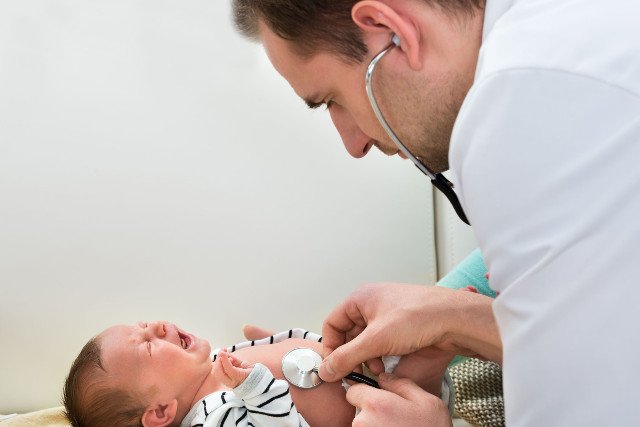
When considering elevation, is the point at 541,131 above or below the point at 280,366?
above

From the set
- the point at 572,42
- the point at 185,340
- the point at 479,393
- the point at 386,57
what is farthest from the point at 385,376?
the point at 572,42

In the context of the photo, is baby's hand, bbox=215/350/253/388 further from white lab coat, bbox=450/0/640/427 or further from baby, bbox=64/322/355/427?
white lab coat, bbox=450/0/640/427

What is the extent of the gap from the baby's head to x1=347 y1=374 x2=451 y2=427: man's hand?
35 cm

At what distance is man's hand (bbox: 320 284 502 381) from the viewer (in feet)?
3.90

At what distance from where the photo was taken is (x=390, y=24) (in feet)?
2.92

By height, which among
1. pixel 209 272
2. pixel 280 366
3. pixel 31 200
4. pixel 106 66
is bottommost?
pixel 280 366

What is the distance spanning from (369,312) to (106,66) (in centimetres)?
87

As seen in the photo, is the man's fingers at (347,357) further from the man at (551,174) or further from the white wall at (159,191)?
the white wall at (159,191)

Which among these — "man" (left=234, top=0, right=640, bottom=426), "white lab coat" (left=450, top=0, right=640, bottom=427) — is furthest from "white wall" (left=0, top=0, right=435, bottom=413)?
"white lab coat" (left=450, top=0, right=640, bottom=427)

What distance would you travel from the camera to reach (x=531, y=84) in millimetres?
746

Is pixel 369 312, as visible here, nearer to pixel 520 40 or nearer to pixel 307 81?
pixel 307 81

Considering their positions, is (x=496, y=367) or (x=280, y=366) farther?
(x=496, y=367)

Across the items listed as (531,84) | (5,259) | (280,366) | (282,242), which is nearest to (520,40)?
(531,84)

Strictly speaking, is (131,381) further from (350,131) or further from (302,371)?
(350,131)
